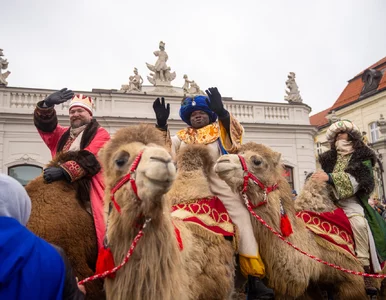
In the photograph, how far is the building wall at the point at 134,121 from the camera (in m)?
14.5

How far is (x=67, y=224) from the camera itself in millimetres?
2857

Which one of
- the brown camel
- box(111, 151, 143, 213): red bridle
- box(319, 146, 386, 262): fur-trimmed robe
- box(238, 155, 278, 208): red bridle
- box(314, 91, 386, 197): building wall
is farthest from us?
box(314, 91, 386, 197): building wall

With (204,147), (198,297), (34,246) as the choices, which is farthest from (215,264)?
(34,246)

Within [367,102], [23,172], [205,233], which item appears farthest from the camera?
[367,102]

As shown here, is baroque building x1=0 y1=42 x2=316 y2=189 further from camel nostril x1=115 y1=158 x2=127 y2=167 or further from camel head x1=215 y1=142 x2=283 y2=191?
camel nostril x1=115 y1=158 x2=127 y2=167

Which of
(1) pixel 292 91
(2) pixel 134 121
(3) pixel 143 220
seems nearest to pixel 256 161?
(3) pixel 143 220

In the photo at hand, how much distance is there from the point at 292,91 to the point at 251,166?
16593 mm

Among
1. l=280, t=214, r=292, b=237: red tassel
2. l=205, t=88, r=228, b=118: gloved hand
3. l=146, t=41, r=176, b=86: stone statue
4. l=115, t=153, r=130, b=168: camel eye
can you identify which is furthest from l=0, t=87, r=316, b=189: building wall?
l=115, t=153, r=130, b=168: camel eye

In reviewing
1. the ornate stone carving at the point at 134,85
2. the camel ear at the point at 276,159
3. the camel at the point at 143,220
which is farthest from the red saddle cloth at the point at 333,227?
the ornate stone carving at the point at 134,85

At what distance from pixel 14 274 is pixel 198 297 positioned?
185 centimetres

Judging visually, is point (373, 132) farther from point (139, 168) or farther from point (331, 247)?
point (139, 168)

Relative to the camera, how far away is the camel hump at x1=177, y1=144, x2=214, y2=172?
364 cm

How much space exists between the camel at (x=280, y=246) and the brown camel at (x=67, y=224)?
1295mm

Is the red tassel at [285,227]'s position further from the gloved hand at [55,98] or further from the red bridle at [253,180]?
the gloved hand at [55,98]
